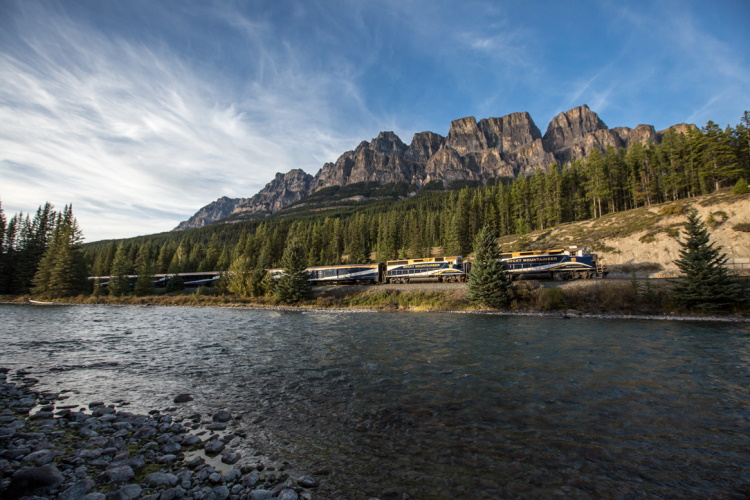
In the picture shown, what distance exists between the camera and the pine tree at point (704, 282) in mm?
25172

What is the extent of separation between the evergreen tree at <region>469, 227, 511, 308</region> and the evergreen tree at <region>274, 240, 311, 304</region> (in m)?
24.7

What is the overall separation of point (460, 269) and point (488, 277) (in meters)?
13.0

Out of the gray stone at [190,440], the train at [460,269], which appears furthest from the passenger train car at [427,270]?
the gray stone at [190,440]

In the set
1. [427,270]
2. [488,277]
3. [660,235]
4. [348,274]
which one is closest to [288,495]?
[488,277]

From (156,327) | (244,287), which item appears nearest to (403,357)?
(156,327)

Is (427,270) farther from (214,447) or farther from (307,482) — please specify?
(307,482)

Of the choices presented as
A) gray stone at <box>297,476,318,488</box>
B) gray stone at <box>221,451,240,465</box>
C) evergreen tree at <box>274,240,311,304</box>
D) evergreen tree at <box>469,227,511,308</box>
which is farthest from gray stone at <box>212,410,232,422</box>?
evergreen tree at <box>274,240,311,304</box>

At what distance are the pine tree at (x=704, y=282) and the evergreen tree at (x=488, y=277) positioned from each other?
1384cm

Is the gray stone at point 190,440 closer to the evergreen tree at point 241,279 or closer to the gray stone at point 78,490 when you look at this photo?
the gray stone at point 78,490

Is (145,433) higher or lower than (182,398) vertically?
higher

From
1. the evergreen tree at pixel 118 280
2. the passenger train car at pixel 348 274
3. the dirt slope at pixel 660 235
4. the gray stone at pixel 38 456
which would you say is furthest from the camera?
the evergreen tree at pixel 118 280

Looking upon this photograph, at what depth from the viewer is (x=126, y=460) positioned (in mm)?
5957

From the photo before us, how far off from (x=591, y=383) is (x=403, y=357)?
7.57 m

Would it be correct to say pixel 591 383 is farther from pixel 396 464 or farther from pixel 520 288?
pixel 520 288
